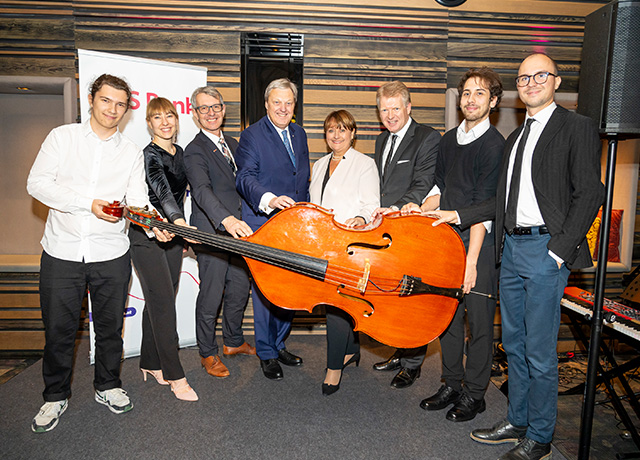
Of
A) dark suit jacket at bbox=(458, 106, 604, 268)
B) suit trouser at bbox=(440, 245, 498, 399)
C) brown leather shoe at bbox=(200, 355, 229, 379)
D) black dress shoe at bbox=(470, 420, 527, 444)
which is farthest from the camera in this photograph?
brown leather shoe at bbox=(200, 355, 229, 379)

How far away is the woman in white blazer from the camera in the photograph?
9.05 feet

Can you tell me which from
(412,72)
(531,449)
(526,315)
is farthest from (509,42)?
(531,449)

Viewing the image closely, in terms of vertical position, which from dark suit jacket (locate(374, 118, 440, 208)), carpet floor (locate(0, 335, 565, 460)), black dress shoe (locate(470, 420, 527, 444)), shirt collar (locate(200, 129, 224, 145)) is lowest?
carpet floor (locate(0, 335, 565, 460))

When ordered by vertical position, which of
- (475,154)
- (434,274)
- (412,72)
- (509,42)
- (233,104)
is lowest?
(434,274)

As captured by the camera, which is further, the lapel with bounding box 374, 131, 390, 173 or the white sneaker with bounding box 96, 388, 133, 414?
the lapel with bounding box 374, 131, 390, 173

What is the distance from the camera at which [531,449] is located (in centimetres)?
217

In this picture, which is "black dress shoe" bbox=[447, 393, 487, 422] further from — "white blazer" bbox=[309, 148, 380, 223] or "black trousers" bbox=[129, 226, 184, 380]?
"black trousers" bbox=[129, 226, 184, 380]

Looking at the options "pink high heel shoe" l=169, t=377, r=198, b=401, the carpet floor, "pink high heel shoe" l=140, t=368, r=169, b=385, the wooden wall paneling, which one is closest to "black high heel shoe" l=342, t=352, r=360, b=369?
the carpet floor

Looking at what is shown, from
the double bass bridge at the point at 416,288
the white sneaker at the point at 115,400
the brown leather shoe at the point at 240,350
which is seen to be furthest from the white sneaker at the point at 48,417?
the double bass bridge at the point at 416,288

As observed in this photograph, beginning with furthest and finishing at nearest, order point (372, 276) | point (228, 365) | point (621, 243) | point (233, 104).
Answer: point (621, 243), point (233, 104), point (228, 365), point (372, 276)

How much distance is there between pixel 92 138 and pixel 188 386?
1710mm

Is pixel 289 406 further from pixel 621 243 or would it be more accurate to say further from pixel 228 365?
pixel 621 243

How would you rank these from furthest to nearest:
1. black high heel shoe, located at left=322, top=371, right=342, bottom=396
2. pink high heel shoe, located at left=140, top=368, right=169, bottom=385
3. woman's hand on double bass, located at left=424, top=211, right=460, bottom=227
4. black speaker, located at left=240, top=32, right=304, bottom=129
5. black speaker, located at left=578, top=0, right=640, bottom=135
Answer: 1. black speaker, located at left=240, top=32, right=304, bottom=129
2. pink high heel shoe, located at left=140, top=368, right=169, bottom=385
3. black high heel shoe, located at left=322, top=371, right=342, bottom=396
4. woman's hand on double bass, located at left=424, top=211, right=460, bottom=227
5. black speaker, located at left=578, top=0, right=640, bottom=135

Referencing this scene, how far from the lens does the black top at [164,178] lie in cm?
271
